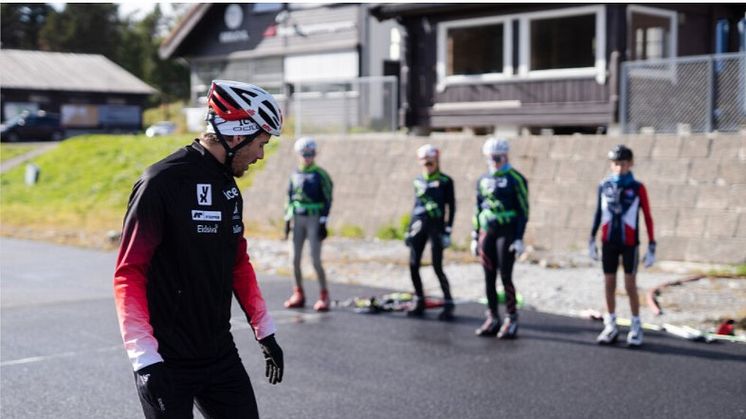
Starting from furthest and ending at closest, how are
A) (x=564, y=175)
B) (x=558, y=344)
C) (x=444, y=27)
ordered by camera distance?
(x=444, y=27) < (x=564, y=175) < (x=558, y=344)

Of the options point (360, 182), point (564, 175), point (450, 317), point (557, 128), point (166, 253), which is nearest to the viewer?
point (166, 253)

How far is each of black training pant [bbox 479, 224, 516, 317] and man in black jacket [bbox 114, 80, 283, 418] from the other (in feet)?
21.2

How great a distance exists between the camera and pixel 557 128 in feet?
76.1

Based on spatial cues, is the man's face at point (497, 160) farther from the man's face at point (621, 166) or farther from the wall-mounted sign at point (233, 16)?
the wall-mounted sign at point (233, 16)

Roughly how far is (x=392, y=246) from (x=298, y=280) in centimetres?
648

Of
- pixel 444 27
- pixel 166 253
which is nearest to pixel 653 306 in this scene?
pixel 166 253

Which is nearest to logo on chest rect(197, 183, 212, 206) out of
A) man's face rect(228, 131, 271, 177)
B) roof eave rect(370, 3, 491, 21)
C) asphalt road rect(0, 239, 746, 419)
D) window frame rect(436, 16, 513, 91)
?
man's face rect(228, 131, 271, 177)

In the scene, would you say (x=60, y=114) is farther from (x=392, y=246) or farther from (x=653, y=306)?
(x=653, y=306)

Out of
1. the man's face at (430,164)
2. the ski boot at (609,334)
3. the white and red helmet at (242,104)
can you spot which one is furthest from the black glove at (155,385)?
the man's face at (430,164)

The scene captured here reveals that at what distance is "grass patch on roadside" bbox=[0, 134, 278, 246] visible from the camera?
24.2 meters

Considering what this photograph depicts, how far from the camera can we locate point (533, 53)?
23.3 m

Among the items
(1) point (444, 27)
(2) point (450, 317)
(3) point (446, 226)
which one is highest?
(1) point (444, 27)

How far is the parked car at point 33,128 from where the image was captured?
156 ft

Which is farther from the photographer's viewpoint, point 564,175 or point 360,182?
point 360,182
